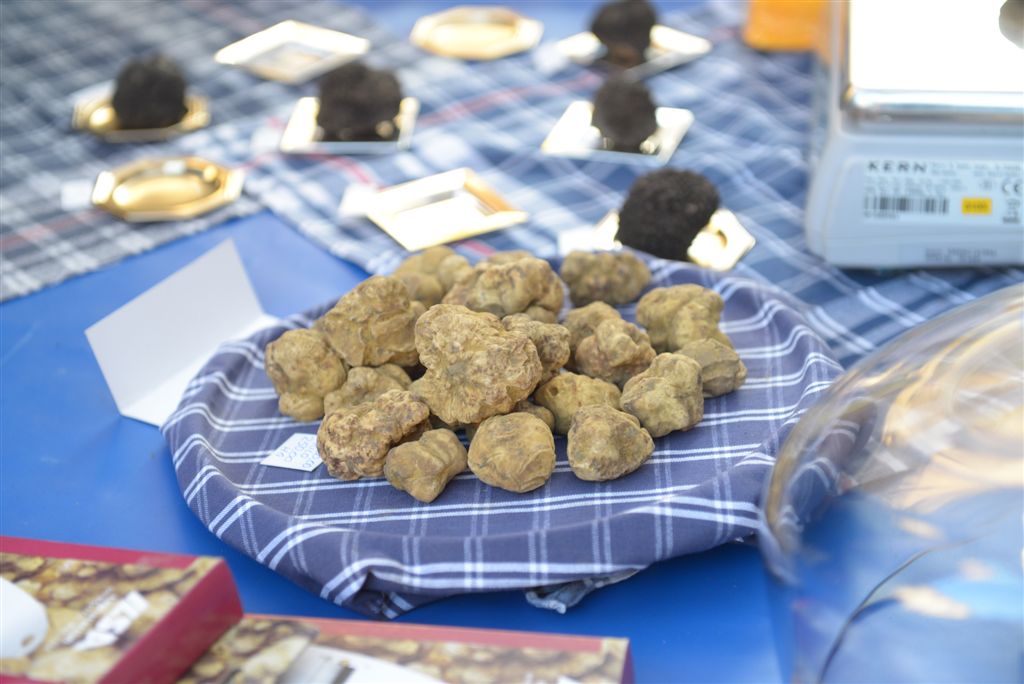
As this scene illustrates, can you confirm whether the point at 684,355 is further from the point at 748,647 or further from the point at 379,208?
the point at 379,208

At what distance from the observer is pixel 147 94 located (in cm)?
148

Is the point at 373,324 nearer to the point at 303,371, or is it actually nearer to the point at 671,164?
the point at 303,371

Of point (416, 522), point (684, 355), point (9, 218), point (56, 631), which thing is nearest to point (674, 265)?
point (684, 355)

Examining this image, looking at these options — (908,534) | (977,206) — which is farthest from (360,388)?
(977,206)

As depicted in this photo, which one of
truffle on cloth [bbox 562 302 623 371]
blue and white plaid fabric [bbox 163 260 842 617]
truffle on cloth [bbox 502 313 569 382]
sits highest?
truffle on cloth [bbox 502 313 569 382]

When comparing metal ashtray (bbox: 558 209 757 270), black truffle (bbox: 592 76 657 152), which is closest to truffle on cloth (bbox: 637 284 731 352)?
metal ashtray (bbox: 558 209 757 270)

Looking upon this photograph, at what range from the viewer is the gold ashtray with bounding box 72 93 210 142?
1479mm

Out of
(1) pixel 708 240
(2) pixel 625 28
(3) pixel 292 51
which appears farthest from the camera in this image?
(3) pixel 292 51

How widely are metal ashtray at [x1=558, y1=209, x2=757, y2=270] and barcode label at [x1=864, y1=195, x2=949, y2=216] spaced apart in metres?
0.15

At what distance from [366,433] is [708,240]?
0.56m

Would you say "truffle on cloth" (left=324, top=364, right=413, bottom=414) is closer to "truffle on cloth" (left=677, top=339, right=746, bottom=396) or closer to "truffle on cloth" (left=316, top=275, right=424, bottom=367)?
"truffle on cloth" (left=316, top=275, right=424, bottom=367)

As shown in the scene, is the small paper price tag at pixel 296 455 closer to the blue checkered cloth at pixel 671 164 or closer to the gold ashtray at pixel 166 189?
the blue checkered cloth at pixel 671 164

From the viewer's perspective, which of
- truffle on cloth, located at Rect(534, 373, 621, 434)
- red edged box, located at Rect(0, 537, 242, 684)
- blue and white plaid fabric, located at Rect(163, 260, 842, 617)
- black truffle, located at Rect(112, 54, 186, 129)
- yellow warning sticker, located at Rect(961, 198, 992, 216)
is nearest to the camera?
red edged box, located at Rect(0, 537, 242, 684)

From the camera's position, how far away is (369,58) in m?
1.68
